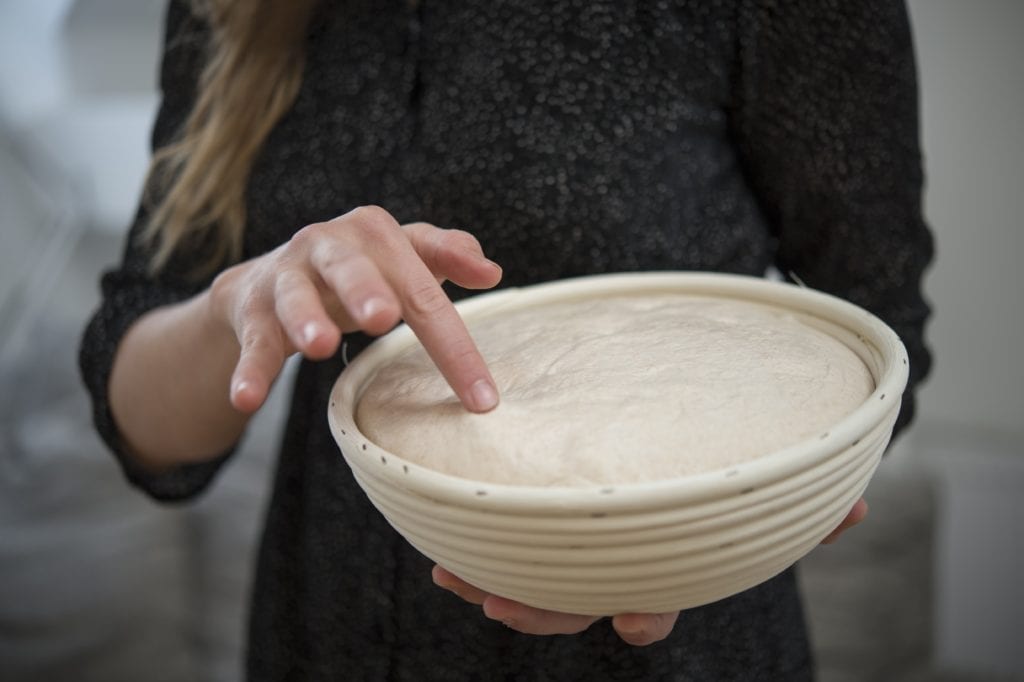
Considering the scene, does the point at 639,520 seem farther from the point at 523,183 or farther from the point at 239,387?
the point at 523,183

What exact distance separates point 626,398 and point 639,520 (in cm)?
9

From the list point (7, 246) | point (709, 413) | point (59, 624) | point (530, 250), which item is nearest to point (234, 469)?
point (59, 624)

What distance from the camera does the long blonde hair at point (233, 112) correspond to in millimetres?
699

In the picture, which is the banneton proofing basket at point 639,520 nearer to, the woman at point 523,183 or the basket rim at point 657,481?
the basket rim at point 657,481

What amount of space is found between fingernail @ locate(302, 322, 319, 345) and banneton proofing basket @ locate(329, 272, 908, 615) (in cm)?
6

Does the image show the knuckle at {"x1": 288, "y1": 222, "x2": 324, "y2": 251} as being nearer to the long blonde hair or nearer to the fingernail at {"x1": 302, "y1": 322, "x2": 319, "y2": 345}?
the fingernail at {"x1": 302, "y1": 322, "x2": 319, "y2": 345}

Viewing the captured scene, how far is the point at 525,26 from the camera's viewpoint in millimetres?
628

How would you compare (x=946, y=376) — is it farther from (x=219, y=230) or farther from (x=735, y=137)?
(x=219, y=230)

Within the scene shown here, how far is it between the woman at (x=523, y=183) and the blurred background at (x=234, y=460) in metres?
0.66

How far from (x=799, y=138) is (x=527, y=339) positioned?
259 mm

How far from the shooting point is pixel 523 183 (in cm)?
62

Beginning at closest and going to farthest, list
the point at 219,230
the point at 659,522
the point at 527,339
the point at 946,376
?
the point at 659,522, the point at 527,339, the point at 219,230, the point at 946,376

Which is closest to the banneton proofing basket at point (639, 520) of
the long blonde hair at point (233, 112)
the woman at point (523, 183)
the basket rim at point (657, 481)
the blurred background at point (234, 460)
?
the basket rim at point (657, 481)

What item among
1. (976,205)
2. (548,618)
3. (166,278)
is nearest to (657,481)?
(548,618)
